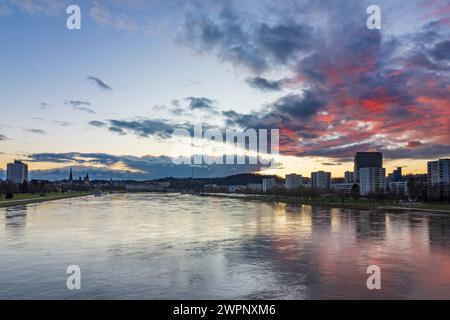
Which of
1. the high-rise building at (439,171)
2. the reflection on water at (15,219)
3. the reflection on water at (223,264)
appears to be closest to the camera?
the reflection on water at (223,264)

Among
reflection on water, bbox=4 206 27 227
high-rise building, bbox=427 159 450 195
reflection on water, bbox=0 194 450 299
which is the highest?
high-rise building, bbox=427 159 450 195

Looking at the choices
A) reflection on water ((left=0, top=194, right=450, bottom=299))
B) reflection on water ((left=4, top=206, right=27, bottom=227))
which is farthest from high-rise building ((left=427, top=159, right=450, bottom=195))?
reflection on water ((left=4, top=206, right=27, bottom=227))

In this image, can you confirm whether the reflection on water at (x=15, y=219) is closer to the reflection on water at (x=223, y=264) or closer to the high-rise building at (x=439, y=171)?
the reflection on water at (x=223, y=264)

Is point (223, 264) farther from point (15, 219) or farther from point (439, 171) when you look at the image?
point (439, 171)

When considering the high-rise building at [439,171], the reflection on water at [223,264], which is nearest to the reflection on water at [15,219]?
the reflection on water at [223,264]

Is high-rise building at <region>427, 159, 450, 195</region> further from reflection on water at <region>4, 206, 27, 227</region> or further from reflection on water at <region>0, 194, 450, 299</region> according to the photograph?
reflection on water at <region>4, 206, 27, 227</region>

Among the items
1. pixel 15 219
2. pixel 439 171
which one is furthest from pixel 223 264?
pixel 439 171

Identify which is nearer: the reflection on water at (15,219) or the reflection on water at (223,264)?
the reflection on water at (223,264)

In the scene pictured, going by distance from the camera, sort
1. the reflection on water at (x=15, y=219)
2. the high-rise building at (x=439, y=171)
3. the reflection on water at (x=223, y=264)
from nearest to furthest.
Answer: the reflection on water at (x=223, y=264) → the reflection on water at (x=15, y=219) → the high-rise building at (x=439, y=171)

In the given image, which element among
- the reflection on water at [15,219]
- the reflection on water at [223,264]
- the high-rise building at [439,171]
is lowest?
the reflection on water at [15,219]

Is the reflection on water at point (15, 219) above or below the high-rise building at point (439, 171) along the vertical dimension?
below

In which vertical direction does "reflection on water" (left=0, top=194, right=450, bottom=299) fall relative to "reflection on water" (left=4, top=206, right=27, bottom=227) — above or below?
above
